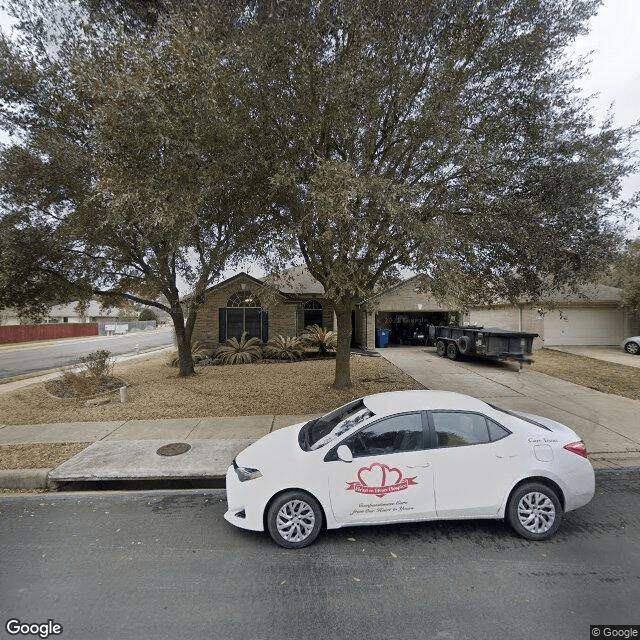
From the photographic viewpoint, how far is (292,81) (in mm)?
7031

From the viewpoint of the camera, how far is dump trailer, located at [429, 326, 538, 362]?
13656mm

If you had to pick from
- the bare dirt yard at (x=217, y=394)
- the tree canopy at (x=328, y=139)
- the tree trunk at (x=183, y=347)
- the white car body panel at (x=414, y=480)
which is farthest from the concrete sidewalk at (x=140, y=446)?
the tree trunk at (x=183, y=347)

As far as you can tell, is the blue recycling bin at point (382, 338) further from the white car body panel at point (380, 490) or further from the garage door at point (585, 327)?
the white car body panel at point (380, 490)

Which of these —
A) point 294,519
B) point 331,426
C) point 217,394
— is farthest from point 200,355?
point 294,519

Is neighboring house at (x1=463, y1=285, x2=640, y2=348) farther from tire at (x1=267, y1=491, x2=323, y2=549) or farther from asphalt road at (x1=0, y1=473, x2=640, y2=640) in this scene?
tire at (x1=267, y1=491, x2=323, y2=549)

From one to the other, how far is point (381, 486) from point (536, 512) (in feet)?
5.54

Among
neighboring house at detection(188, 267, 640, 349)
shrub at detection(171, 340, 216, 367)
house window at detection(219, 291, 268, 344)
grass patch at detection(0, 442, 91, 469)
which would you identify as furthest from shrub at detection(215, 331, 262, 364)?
grass patch at detection(0, 442, 91, 469)

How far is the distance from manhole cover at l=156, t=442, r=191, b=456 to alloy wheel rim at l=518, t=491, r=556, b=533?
499 centimetres

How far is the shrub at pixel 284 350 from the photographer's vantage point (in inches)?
639

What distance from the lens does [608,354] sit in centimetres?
1800

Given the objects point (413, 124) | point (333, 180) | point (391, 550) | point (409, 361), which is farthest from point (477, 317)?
point (391, 550)

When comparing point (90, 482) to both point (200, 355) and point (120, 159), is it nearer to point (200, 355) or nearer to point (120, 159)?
point (120, 159)

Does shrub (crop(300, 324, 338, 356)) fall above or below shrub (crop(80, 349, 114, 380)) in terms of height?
above

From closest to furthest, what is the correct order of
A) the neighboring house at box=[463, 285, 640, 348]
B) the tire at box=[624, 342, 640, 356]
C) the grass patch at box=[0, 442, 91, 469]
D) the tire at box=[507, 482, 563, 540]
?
the tire at box=[507, 482, 563, 540]
the grass patch at box=[0, 442, 91, 469]
the tire at box=[624, 342, 640, 356]
the neighboring house at box=[463, 285, 640, 348]
